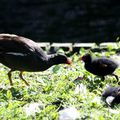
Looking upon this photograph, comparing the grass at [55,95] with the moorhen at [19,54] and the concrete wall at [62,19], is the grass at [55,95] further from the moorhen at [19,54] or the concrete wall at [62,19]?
the concrete wall at [62,19]

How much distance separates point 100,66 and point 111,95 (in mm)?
1259

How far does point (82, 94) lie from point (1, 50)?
142 cm

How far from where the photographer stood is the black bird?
9765 millimetres

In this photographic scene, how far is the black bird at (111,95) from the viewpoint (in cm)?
976

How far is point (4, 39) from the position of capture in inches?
417

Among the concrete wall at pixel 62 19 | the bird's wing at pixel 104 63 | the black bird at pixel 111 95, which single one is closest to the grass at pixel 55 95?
the black bird at pixel 111 95

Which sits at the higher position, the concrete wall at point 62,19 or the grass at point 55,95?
the concrete wall at point 62,19

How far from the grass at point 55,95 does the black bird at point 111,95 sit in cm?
8

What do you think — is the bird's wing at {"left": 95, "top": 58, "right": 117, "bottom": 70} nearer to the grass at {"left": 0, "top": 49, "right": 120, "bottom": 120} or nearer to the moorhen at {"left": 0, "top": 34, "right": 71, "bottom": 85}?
the grass at {"left": 0, "top": 49, "right": 120, "bottom": 120}

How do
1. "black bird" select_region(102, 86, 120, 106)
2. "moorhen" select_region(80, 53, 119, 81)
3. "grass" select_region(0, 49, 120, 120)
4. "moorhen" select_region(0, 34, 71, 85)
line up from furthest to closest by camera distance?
"moorhen" select_region(80, 53, 119, 81) → "moorhen" select_region(0, 34, 71, 85) → "black bird" select_region(102, 86, 120, 106) → "grass" select_region(0, 49, 120, 120)

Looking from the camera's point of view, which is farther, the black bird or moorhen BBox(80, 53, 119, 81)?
moorhen BBox(80, 53, 119, 81)

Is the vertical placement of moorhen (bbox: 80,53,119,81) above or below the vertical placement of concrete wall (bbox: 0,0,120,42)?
below

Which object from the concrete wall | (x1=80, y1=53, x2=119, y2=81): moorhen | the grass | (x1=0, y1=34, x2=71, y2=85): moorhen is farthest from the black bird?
the concrete wall

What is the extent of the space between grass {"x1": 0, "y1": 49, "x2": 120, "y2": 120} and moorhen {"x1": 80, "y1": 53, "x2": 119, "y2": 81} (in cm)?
12
